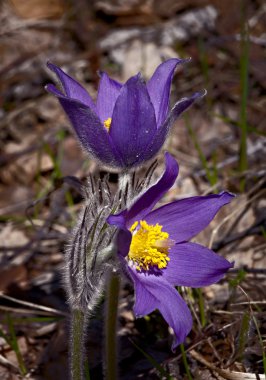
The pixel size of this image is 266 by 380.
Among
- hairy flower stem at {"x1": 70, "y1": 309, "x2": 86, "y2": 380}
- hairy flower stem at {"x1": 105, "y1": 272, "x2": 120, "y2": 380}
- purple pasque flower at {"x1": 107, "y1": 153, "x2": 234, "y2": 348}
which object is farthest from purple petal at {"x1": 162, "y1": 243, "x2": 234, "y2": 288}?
hairy flower stem at {"x1": 70, "y1": 309, "x2": 86, "y2": 380}

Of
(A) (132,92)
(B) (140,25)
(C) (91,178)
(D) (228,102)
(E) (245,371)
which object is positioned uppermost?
(B) (140,25)

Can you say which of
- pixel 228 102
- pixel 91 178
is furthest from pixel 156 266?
pixel 228 102

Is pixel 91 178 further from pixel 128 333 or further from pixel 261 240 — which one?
pixel 261 240

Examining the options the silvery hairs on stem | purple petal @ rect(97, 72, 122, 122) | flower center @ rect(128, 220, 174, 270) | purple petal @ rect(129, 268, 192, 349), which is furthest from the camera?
purple petal @ rect(97, 72, 122, 122)

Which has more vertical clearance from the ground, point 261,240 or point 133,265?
point 261,240

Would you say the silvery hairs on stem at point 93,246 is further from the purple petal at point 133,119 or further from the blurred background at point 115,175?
the blurred background at point 115,175

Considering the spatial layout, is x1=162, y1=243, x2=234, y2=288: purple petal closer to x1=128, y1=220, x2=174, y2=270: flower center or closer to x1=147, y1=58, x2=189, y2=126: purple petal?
x1=128, y1=220, x2=174, y2=270: flower center

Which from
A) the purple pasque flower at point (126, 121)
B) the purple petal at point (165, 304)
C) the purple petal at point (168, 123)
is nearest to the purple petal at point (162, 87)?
the purple pasque flower at point (126, 121)
